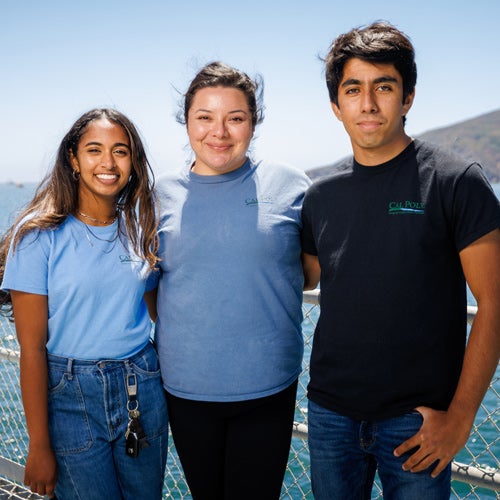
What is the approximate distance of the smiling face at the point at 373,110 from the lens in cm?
189

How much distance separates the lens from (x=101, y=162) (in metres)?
2.18

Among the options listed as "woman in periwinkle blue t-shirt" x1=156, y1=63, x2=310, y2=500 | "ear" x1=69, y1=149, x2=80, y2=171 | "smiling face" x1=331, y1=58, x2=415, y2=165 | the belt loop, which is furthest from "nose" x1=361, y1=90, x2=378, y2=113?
the belt loop

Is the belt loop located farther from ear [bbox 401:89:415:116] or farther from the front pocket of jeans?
ear [bbox 401:89:415:116]

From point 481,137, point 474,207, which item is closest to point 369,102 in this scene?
point 474,207

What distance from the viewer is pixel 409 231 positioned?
5.91 ft

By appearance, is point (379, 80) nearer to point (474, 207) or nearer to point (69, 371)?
point (474, 207)

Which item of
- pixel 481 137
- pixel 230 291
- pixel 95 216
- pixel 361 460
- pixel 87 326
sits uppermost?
pixel 95 216

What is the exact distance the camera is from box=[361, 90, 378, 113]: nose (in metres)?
1.89

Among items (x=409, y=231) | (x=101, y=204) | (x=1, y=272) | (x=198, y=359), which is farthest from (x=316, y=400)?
(x=1, y=272)

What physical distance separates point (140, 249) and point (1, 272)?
1.81ft

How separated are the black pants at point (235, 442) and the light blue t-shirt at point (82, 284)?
1.34 ft

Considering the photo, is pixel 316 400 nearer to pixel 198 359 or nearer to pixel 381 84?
pixel 198 359

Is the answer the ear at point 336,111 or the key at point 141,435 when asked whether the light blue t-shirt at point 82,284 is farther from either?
the ear at point 336,111

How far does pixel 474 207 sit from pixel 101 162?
141 centimetres
